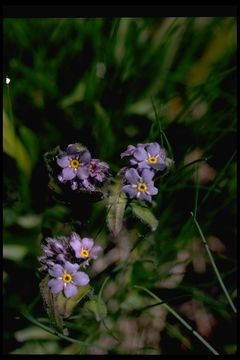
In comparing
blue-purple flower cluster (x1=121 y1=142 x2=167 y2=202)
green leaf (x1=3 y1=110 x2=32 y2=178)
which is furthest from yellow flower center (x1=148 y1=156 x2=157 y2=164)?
green leaf (x1=3 y1=110 x2=32 y2=178)

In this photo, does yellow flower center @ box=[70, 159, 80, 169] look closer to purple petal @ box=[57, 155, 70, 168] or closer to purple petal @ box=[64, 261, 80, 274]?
purple petal @ box=[57, 155, 70, 168]

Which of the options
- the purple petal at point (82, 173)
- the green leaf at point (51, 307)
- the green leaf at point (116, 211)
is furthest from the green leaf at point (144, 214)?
the green leaf at point (51, 307)

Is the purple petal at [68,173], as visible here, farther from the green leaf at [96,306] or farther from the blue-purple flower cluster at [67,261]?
the green leaf at [96,306]

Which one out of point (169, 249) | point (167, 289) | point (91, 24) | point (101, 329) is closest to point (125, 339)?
point (101, 329)

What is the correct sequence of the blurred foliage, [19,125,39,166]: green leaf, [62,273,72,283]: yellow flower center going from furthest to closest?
[19,125,39,166]: green leaf → the blurred foliage → [62,273,72,283]: yellow flower center

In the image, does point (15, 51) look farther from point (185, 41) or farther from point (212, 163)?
point (212, 163)

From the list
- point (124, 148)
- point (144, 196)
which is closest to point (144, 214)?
point (144, 196)
